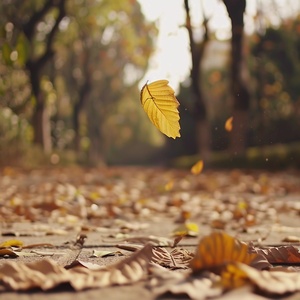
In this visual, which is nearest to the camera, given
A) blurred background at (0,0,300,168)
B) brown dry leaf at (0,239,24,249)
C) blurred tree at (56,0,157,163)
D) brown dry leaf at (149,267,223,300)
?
brown dry leaf at (149,267,223,300)

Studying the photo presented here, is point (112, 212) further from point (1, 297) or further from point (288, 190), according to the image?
point (288, 190)

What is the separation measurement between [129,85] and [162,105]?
37493mm

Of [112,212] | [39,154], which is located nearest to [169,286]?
[112,212]

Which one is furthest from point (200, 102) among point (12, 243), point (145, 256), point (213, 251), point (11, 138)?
point (213, 251)

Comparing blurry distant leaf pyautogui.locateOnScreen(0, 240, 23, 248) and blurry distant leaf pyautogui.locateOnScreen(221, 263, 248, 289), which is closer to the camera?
blurry distant leaf pyautogui.locateOnScreen(221, 263, 248, 289)

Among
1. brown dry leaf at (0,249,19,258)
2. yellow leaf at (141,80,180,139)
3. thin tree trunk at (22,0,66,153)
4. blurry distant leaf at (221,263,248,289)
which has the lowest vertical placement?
brown dry leaf at (0,249,19,258)

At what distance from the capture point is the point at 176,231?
127 inches

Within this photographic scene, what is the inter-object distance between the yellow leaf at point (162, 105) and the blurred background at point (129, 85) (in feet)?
4.23

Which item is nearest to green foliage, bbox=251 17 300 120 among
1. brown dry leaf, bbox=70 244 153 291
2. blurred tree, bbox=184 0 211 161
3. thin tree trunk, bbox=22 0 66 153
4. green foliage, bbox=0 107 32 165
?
blurred tree, bbox=184 0 211 161

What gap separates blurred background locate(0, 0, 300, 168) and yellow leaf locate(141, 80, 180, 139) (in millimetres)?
1291

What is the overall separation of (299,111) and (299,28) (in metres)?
3.99

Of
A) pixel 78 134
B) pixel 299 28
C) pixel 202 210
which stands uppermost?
pixel 299 28

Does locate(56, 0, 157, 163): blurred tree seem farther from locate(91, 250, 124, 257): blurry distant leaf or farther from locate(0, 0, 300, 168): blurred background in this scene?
locate(91, 250, 124, 257): blurry distant leaf

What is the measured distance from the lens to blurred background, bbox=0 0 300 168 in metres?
14.7
